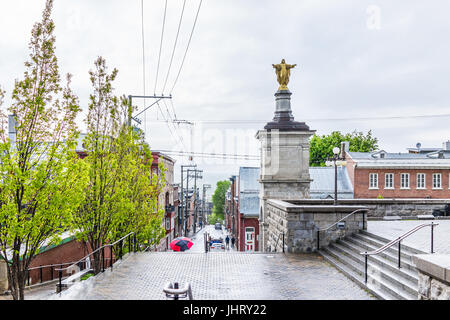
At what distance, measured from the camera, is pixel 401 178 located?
39531mm

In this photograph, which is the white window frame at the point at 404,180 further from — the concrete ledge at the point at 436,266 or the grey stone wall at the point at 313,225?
the concrete ledge at the point at 436,266

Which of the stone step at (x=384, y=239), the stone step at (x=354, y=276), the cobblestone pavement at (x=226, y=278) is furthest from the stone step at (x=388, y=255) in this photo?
the cobblestone pavement at (x=226, y=278)


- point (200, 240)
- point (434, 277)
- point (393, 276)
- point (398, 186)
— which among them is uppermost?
point (398, 186)

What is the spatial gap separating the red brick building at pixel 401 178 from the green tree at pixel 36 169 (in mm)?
34976

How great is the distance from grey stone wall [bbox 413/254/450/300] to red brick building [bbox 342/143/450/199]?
35.5 metres

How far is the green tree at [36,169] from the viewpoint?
27.2ft

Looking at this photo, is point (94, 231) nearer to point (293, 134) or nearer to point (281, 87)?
point (293, 134)

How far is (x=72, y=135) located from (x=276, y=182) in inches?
447

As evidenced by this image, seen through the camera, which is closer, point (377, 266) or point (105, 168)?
point (377, 266)

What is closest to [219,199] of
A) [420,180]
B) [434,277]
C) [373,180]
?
[373,180]

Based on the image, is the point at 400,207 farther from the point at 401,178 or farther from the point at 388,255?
the point at 401,178

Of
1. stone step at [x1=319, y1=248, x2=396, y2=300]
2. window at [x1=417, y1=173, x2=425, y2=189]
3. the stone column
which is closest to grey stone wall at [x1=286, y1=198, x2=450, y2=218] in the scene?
the stone column

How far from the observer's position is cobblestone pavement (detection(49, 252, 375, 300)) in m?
8.35

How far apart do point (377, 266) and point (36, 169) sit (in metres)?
8.43
